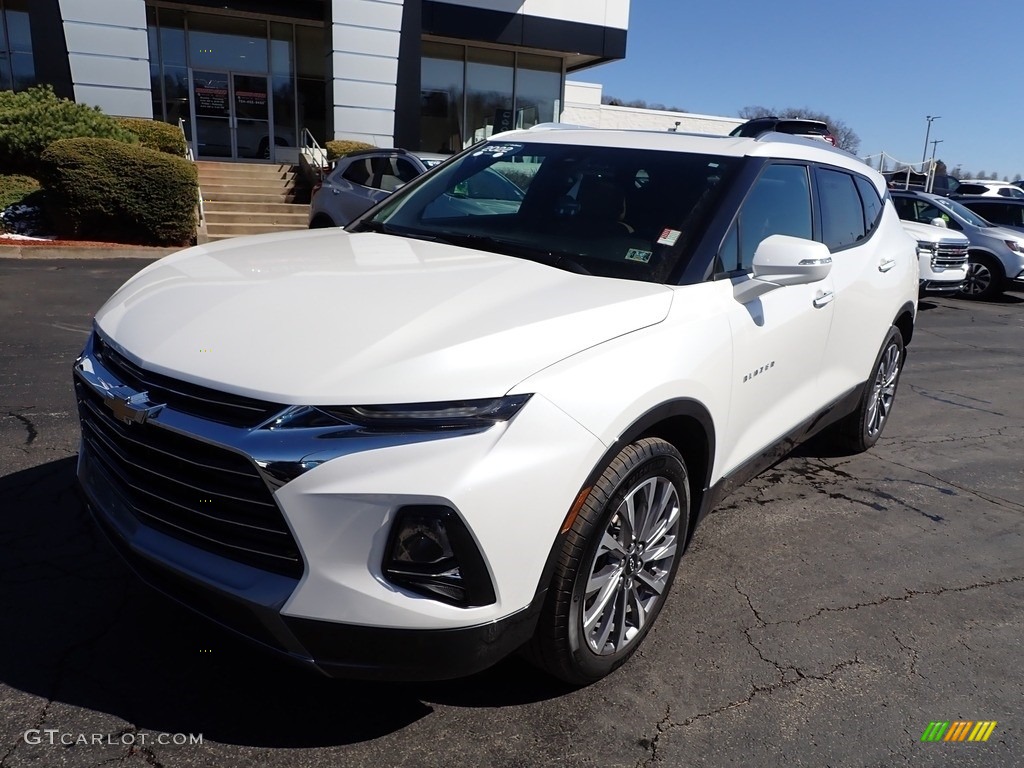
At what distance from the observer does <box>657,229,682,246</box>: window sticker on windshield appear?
3.14 meters

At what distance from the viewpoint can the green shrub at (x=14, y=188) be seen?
12312 millimetres

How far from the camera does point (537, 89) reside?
23234 mm

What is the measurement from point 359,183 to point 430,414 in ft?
29.3

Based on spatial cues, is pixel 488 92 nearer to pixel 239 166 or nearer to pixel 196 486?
pixel 239 166

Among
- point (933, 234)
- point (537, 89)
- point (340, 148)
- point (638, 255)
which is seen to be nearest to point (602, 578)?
point (638, 255)

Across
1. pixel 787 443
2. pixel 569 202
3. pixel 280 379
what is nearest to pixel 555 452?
pixel 280 379

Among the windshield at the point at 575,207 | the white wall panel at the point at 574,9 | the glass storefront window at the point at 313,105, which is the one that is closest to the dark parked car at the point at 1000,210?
the white wall panel at the point at 574,9

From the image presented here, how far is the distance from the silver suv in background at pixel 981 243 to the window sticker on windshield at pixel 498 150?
12.2 metres

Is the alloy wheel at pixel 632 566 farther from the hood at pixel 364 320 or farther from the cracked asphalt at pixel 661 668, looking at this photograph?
the hood at pixel 364 320

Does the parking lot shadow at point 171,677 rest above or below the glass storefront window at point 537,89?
below

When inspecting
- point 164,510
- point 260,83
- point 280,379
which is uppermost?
point 260,83

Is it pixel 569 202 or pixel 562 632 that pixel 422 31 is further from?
pixel 562 632

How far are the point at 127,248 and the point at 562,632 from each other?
11478 millimetres

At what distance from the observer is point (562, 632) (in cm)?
245
